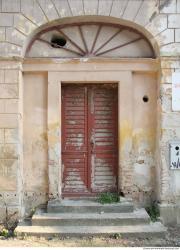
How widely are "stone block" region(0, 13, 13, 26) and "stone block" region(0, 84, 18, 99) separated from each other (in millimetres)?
1100

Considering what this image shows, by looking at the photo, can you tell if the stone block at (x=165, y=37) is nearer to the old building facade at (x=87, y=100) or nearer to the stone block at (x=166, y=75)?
the old building facade at (x=87, y=100)

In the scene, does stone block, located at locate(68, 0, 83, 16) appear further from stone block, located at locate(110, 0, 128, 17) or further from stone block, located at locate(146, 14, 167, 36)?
stone block, located at locate(146, 14, 167, 36)

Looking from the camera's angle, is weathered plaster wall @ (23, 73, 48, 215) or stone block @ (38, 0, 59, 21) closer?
stone block @ (38, 0, 59, 21)

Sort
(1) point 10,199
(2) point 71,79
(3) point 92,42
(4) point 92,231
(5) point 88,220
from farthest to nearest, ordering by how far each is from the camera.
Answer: (3) point 92,42
(2) point 71,79
(1) point 10,199
(5) point 88,220
(4) point 92,231

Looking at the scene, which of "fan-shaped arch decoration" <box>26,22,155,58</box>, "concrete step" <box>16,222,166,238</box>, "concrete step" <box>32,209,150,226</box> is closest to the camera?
"concrete step" <box>16,222,166,238</box>

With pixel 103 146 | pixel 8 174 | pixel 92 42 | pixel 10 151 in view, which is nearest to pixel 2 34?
pixel 92 42

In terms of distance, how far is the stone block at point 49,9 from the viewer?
695 cm

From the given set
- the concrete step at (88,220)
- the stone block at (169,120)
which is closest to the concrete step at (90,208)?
the concrete step at (88,220)

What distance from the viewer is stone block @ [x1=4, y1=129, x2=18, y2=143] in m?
6.96

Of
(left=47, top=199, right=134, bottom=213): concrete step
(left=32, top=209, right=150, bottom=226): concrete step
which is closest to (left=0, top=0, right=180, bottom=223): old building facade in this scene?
(left=47, top=199, right=134, bottom=213): concrete step

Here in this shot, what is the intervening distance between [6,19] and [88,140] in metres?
2.67

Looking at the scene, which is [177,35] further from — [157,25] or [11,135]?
[11,135]

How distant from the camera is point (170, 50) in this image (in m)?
6.97

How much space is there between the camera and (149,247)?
5.88 meters
